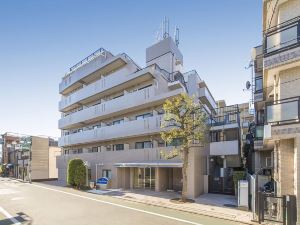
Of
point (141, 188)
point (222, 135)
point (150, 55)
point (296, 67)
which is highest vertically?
point (150, 55)

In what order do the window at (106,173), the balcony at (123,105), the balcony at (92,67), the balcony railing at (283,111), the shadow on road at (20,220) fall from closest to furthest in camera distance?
the balcony railing at (283,111) < the shadow on road at (20,220) < the balcony at (123,105) < the window at (106,173) < the balcony at (92,67)

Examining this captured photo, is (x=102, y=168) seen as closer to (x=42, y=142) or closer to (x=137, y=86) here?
(x=137, y=86)

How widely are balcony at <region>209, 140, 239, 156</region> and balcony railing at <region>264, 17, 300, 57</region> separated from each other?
9.77 m

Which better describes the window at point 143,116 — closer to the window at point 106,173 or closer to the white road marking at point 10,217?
the window at point 106,173

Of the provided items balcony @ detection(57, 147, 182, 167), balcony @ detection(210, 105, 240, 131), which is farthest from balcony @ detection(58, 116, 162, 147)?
balcony @ detection(210, 105, 240, 131)

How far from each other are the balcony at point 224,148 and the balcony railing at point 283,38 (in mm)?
9774

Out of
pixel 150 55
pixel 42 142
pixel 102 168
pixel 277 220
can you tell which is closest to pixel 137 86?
pixel 150 55

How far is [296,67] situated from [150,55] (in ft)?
66.8

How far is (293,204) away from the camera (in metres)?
10.4

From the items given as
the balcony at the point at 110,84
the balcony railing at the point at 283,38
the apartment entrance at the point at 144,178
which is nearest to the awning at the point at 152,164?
the apartment entrance at the point at 144,178

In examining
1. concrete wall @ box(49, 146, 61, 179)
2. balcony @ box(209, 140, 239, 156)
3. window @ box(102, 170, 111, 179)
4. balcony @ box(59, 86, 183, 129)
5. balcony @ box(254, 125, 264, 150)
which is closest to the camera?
balcony @ box(254, 125, 264, 150)

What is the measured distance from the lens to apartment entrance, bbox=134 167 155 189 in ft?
77.8

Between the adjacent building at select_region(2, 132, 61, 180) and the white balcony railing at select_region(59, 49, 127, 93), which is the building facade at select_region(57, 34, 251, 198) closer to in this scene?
the white balcony railing at select_region(59, 49, 127, 93)

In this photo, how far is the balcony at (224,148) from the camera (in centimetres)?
2038
